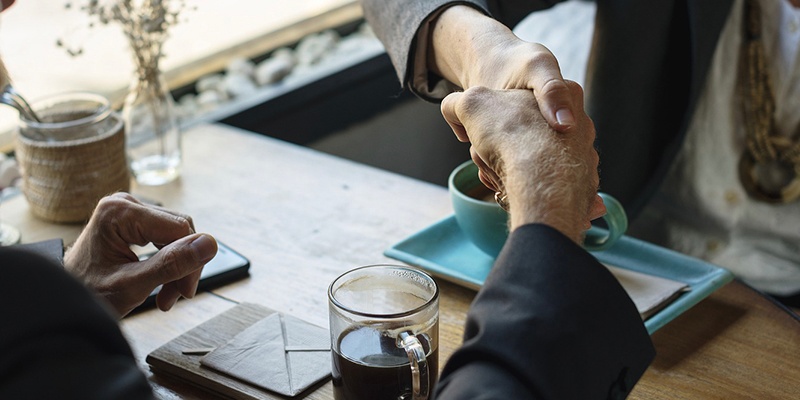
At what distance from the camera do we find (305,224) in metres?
1.25

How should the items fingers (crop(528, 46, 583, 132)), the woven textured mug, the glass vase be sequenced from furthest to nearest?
the glass vase
the woven textured mug
fingers (crop(528, 46, 583, 132))

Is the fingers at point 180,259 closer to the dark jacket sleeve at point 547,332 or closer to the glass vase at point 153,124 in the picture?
the dark jacket sleeve at point 547,332

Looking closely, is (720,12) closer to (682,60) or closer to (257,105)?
(682,60)

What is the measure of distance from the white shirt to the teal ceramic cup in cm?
55

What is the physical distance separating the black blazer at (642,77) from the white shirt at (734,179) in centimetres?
5

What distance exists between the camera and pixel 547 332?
643 mm

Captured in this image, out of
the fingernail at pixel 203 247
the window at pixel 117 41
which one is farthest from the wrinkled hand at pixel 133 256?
the window at pixel 117 41

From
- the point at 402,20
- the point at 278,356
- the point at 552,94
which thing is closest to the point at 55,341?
the point at 278,356

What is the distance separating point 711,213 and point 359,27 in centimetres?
149

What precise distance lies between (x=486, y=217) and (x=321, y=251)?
245 millimetres

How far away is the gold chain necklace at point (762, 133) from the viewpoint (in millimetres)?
1516

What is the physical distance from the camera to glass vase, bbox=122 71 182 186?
1432mm

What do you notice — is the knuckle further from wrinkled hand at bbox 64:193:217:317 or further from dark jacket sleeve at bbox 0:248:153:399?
dark jacket sleeve at bbox 0:248:153:399

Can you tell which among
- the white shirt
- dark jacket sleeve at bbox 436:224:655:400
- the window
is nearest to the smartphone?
dark jacket sleeve at bbox 436:224:655:400
